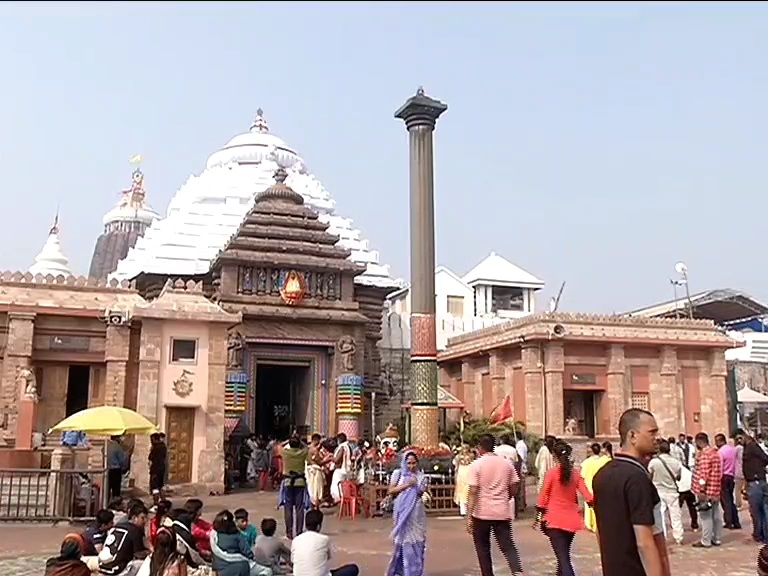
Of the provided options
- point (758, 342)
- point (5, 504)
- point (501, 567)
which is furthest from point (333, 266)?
point (758, 342)

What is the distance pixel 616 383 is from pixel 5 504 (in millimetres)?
19789

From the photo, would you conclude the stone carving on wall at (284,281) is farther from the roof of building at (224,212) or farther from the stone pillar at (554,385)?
the stone pillar at (554,385)

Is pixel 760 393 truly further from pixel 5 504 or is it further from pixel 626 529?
pixel 626 529

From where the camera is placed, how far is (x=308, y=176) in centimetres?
3619

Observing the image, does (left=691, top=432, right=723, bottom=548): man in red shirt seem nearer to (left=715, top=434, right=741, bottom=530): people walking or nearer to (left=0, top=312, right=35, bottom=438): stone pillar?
(left=715, top=434, right=741, bottom=530): people walking

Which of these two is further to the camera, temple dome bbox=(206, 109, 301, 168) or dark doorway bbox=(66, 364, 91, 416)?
temple dome bbox=(206, 109, 301, 168)

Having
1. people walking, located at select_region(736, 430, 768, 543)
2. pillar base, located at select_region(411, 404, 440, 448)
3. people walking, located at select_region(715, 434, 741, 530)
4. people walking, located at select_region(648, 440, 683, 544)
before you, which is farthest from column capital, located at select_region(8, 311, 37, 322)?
people walking, located at select_region(736, 430, 768, 543)

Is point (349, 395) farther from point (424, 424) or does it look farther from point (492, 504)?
point (492, 504)

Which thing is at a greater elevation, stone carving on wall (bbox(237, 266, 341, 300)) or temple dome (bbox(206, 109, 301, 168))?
temple dome (bbox(206, 109, 301, 168))

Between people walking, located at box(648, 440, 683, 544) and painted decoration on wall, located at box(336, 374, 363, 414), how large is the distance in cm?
1404

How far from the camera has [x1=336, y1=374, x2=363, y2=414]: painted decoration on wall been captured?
83.8ft

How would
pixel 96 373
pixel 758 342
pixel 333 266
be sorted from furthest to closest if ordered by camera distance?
pixel 758 342 < pixel 333 266 < pixel 96 373

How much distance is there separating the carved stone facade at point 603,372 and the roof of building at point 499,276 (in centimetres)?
1846

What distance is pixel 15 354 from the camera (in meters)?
20.4
